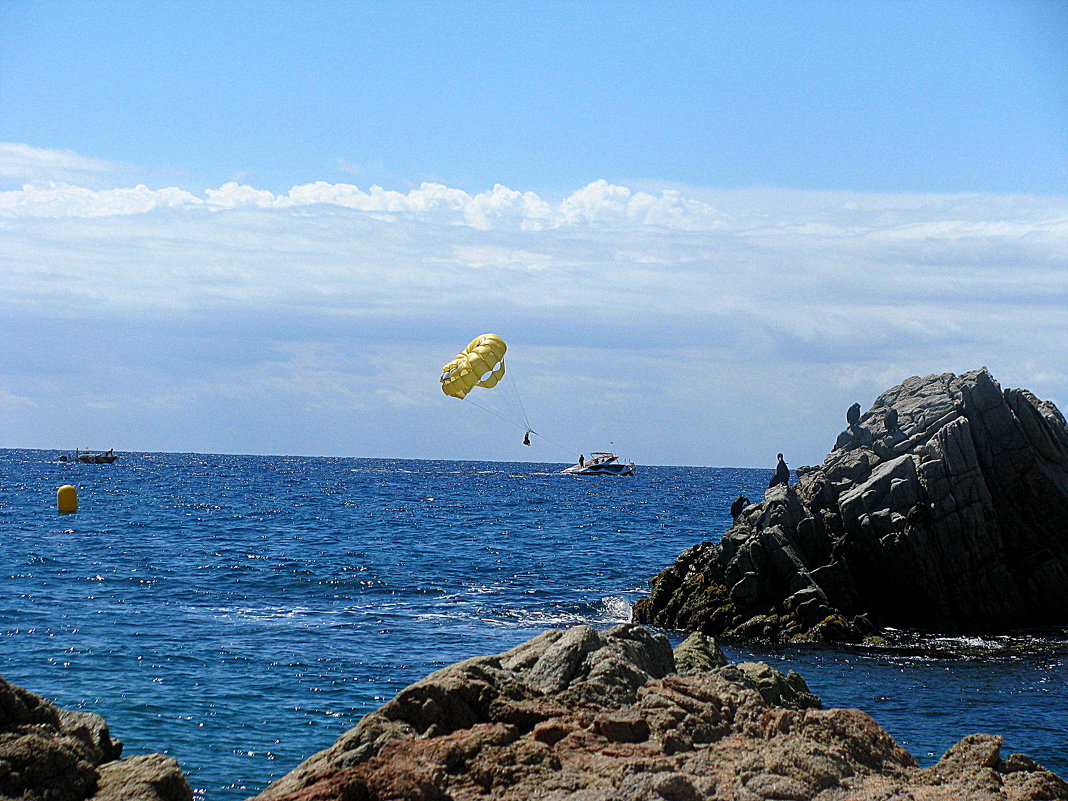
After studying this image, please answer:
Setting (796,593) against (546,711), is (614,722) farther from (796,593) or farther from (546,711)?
(796,593)

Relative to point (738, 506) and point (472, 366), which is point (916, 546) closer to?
point (738, 506)

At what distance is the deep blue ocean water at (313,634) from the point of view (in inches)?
754

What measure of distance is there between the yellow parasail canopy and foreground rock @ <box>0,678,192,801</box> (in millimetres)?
21939

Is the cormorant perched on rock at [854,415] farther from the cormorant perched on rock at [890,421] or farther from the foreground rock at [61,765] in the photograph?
the foreground rock at [61,765]

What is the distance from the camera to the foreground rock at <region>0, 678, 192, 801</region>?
9891 millimetres

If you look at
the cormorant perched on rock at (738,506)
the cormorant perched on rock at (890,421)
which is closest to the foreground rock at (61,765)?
the cormorant perched on rock at (738,506)

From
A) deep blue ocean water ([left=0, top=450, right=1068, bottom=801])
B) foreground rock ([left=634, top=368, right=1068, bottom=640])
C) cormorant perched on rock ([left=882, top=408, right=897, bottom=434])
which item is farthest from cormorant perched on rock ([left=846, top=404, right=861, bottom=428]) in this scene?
deep blue ocean water ([left=0, top=450, right=1068, bottom=801])

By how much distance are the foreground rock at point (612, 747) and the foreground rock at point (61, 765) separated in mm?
1452

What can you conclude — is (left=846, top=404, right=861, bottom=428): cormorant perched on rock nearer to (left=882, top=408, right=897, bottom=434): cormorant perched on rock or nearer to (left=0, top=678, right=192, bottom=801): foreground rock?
(left=882, top=408, right=897, bottom=434): cormorant perched on rock

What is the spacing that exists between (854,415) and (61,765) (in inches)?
1290

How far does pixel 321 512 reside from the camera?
77750 mm

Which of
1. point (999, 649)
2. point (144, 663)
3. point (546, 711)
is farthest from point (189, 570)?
point (546, 711)

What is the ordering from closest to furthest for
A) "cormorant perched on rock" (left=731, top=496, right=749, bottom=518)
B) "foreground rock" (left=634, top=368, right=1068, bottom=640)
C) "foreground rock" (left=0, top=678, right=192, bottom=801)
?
1. "foreground rock" (left=0, top=678, right=192, bottom=801)
2. "foreground rock" (left=634, top=368, right=1068, bottom=640)
3. "cormorant perched on rock" (left=731, top=496, right=749, bottom=518)

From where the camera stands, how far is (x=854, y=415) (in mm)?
37906
